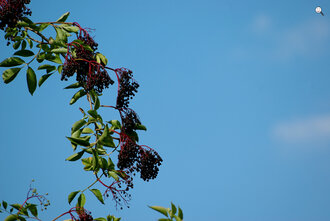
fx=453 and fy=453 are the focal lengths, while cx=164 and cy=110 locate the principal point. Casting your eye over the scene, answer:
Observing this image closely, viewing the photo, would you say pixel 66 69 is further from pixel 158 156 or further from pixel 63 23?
pixel 158 156

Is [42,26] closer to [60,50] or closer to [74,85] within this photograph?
[60,50]

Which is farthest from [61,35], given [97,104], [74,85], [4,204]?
[4,204]

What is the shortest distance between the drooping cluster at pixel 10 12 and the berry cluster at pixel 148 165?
67.4 inches

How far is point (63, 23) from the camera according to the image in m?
4.79

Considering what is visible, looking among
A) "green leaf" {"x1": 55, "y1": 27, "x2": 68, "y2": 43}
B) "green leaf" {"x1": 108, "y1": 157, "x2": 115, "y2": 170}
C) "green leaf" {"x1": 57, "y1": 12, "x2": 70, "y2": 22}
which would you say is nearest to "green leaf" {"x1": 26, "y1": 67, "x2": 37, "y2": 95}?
"green leaf" {"x1": 55, "y1": 27, "x2": 68, "y2": 43}

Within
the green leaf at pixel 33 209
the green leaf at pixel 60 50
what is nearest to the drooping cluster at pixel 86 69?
the green leaf at pixel 60 50

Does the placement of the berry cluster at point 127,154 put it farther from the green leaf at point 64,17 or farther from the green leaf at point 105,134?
the green leaf at point 64,17

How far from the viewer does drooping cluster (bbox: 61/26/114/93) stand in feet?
Answer: 14.2

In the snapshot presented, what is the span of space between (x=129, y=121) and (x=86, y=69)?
2.16ft

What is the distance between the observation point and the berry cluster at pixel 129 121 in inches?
174

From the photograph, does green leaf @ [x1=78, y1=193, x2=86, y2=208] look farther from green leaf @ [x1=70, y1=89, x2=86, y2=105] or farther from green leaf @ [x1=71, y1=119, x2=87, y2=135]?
green leaf @ [x1=70, y1=89, x2=86, y2=105]

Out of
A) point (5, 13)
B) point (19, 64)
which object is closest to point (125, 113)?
point (19, 64)

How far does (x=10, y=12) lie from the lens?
4047 millimetres

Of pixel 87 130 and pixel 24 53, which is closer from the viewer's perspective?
pixel 87 130
